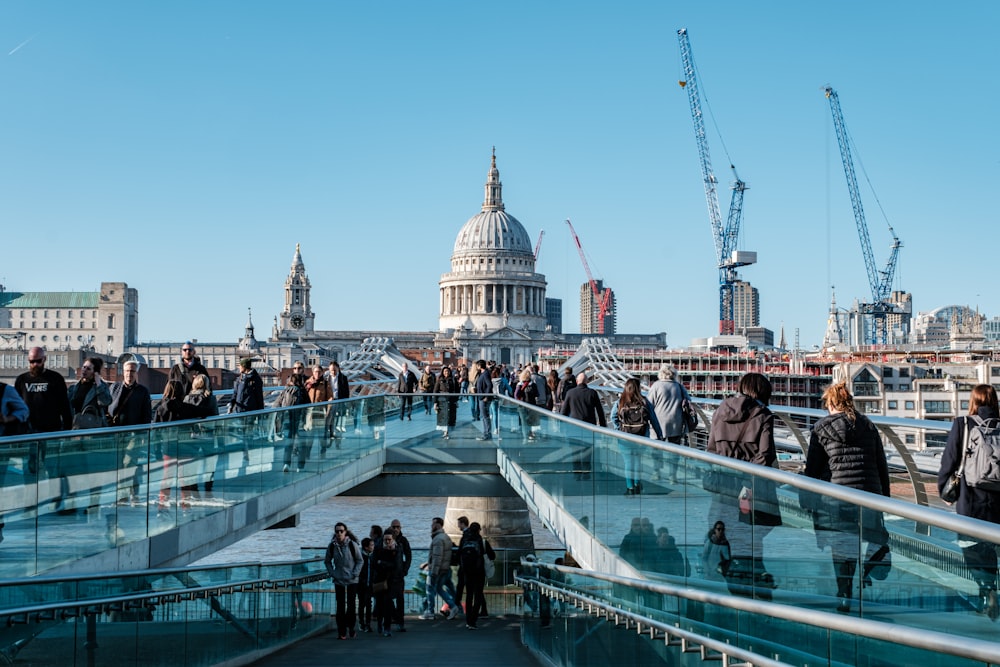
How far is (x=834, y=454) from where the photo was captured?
6.38m

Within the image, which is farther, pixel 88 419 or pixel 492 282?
pixel 492 282

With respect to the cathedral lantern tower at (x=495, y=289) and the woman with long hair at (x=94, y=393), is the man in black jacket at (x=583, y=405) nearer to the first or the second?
the woman with long hair at (x=94, y=393)

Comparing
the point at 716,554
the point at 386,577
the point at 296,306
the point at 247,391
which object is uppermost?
the point at 296,306

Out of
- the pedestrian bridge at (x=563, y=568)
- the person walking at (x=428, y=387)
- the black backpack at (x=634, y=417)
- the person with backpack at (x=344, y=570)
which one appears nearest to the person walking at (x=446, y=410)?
the person walking at (x=428, y=387)

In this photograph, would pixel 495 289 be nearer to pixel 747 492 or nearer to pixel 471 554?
pixel 471 554

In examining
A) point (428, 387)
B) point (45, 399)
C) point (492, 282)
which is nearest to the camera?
point (45, 399)

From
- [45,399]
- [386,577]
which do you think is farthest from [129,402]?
[386,577]

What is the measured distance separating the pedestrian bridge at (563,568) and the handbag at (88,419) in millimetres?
1086

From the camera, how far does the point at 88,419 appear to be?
36.4 ft

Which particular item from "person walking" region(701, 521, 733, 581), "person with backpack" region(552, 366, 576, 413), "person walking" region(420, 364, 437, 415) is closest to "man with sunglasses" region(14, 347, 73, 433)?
"person walking" region(701, 521, 733, 581)

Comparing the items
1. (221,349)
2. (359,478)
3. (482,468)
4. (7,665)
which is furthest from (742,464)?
(221,349)

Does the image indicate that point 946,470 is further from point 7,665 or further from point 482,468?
point 482,468

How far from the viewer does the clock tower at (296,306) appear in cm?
17438

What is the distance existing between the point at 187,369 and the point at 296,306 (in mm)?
166857
